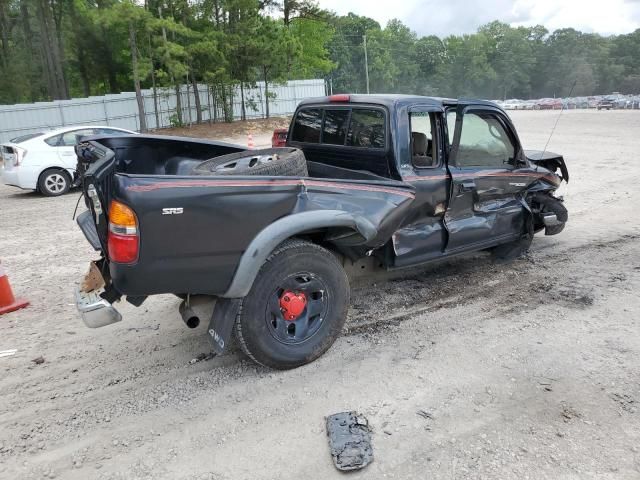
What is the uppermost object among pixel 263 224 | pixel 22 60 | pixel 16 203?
pixel 22 60

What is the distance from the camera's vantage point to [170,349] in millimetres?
4090

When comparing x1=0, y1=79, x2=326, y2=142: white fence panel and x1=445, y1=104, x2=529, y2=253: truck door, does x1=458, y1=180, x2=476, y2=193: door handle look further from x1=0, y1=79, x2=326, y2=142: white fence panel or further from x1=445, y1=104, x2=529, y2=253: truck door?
x1=0, y1=79, x2=326, y2=142: white fence panel

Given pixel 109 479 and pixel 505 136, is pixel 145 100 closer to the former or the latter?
pixel 505 136

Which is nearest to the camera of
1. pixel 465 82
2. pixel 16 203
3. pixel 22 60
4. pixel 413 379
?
pixel 413 379

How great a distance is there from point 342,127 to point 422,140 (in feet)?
2.48

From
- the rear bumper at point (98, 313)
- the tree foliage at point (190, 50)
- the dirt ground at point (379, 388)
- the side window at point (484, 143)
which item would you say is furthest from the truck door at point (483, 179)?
the tree foliage at point (190, 50)

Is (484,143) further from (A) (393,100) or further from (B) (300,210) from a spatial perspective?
(B) (300,210)

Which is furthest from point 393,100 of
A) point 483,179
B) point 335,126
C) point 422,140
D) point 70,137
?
point 70,137

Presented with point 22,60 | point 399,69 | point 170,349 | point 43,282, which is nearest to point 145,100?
point 22,60

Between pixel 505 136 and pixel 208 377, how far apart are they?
382 cm

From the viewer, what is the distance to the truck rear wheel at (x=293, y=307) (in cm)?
345

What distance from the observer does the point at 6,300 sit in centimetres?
Answer: 500

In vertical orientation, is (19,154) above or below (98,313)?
above

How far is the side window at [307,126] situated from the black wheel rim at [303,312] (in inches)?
74.6
